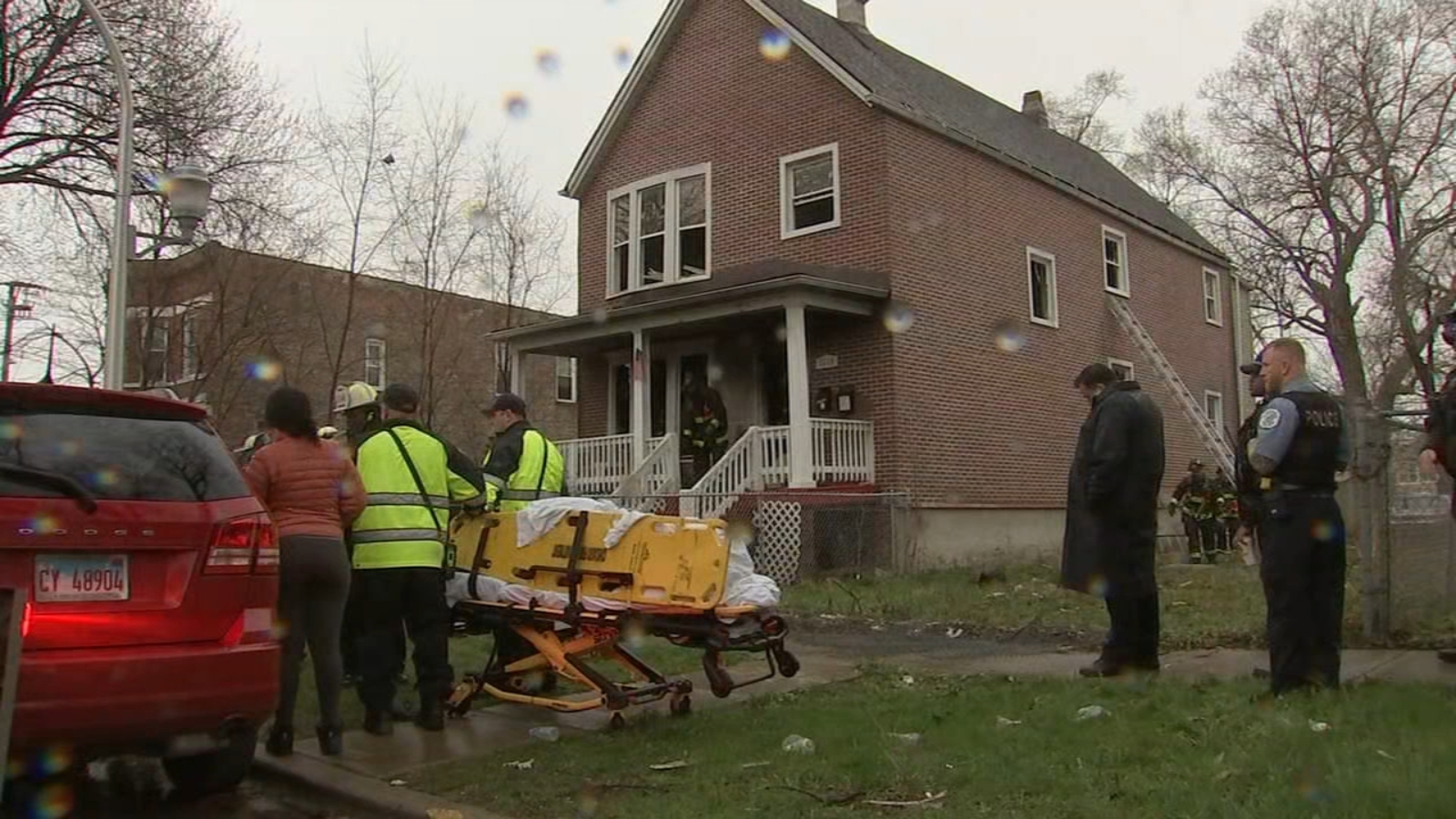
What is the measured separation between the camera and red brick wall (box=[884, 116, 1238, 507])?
52.3 ft

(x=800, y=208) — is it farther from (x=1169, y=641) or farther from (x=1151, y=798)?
(x=1151, y=798)

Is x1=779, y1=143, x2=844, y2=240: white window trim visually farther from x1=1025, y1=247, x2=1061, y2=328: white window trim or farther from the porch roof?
x1=1025, y1=247, x2=1061, y2=328: white window trim

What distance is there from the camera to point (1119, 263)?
21.5m

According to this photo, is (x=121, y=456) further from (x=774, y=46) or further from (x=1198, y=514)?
(x=1198, y=514)

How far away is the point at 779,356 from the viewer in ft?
55.1

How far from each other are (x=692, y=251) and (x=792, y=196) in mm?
2024

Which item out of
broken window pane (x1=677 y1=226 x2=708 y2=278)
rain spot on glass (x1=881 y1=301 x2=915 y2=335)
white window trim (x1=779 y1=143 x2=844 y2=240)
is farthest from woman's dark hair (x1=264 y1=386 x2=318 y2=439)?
broken window pane (x1=677 y1=226 x2=708 y2=278)

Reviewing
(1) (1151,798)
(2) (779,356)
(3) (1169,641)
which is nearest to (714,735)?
(1) (1151,798)

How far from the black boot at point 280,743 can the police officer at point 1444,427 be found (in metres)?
5.67

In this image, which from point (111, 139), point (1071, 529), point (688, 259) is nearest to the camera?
point (1071, 529)

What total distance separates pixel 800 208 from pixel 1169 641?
34.0ft

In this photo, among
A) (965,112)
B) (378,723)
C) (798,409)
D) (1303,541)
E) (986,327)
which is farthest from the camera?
(965,112)

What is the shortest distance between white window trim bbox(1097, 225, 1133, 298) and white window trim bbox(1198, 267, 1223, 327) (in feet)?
11.9

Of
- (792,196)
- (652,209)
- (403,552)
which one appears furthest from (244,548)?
(652,209)
